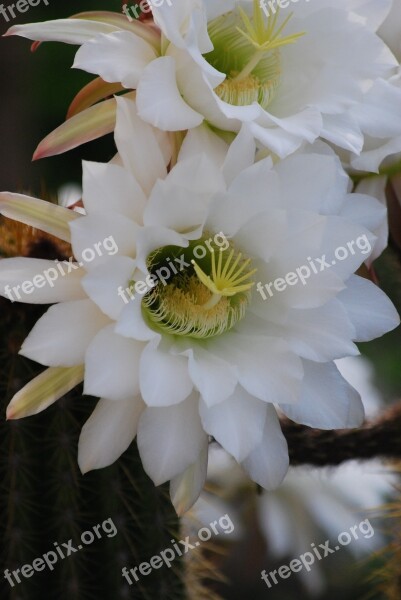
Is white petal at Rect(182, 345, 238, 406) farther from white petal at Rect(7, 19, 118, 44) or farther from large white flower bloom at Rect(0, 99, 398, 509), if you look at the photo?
white petal at Rect(7, 19, 118, 44)

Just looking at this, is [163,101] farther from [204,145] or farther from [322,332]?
[322,332]

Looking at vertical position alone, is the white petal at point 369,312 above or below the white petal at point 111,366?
below

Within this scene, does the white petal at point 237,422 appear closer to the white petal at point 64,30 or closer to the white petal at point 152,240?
the white petal at point 152,240

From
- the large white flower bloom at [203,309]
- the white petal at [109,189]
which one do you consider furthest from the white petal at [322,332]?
the white petal at [109,189]

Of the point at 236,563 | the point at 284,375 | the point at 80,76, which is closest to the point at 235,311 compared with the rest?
the point at 284,375

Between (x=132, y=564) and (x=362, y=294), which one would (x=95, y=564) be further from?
(x=362, y=294)

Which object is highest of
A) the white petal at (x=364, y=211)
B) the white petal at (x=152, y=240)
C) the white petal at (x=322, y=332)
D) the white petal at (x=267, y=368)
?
the white petal at (x=152, y=240)
